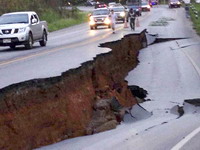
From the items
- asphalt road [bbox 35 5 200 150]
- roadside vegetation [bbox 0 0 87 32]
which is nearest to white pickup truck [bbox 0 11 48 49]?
asphalt road [bbox 35 5 200 150]

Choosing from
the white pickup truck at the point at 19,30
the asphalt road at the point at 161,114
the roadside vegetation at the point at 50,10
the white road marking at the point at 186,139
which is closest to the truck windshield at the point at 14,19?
the white pickup truck at the point at 19,30

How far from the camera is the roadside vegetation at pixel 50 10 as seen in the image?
5447 cm

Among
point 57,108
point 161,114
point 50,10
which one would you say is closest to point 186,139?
point 57,108

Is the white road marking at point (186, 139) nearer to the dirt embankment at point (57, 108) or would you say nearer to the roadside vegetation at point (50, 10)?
the dirt embankment at point (57, 108)

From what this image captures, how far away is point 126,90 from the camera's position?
1775cm

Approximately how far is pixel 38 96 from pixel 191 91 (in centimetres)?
614

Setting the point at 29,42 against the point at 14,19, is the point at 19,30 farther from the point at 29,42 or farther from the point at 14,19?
the point at 14,19

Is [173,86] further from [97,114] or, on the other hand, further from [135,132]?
[135,132]

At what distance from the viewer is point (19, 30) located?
27438 mm

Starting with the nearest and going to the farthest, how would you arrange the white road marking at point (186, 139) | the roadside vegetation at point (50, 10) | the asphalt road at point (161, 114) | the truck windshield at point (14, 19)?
the white road marking at point (186, 139)
the asphalt road at point (161, 114)
the truck windshield at point (14, 19)
the roadside vegetation at point (50, 10)

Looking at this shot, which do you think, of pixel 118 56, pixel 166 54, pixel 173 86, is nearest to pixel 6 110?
pixel 173 86

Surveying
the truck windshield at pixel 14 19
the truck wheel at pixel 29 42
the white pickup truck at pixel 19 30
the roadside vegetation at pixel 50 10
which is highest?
the truck windshield at pixel 14 19

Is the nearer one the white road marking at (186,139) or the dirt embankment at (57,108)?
the white road marking at (186,139)

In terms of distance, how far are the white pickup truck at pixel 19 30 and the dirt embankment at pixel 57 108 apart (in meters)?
10.6
